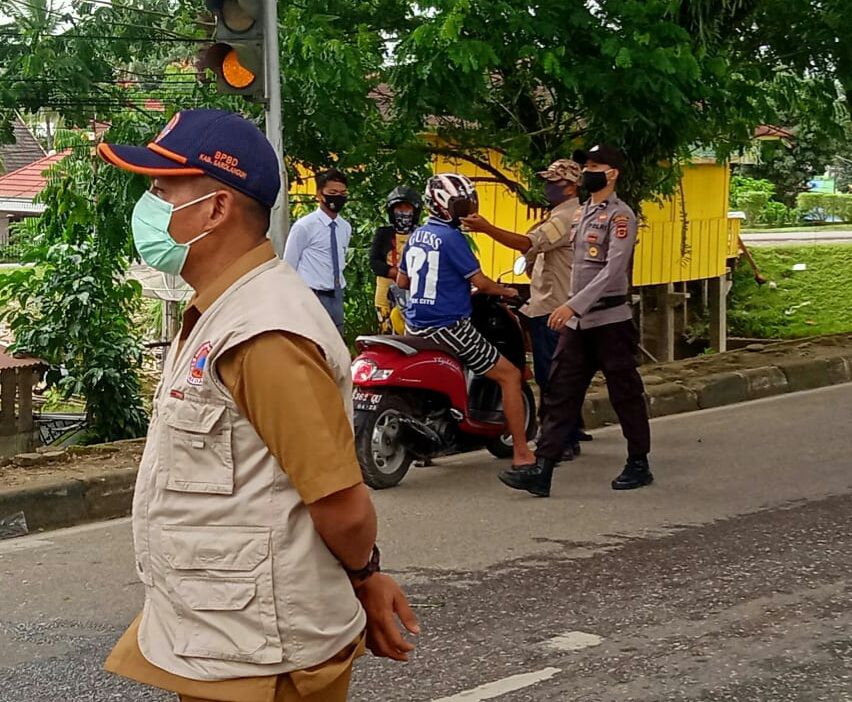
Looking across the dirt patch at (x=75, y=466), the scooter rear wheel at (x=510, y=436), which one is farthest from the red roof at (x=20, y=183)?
the scooter rear wheel at (x=510, y=436)

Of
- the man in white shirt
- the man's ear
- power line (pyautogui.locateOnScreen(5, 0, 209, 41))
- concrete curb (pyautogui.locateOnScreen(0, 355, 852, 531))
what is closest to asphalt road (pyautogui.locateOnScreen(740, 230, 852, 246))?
concrete curb (pyautogui.locateOnScreen(0, 355, 852, 531))

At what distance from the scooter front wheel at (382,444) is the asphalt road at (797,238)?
2270 centimetres

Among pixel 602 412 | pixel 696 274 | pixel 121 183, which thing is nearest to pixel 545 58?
Result: pixel 602 412

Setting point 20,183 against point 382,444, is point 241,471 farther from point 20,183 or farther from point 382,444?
point 20,183

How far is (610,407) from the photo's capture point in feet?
32.5

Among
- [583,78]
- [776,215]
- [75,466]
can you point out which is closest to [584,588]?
[75,466]

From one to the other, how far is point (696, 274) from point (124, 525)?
16.7m

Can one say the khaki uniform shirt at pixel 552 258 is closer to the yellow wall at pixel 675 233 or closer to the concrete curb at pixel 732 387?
the concrete curb at pixel 732 387

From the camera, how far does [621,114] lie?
33.7 ft

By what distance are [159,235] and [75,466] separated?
5.36 meters

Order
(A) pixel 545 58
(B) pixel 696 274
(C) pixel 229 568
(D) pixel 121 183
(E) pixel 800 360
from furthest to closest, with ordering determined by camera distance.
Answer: (B) pixel 696 274
(E) pixel 800 360
(D) pixel 121 183
(A) pixel 545 58
(C) pixel 229 568

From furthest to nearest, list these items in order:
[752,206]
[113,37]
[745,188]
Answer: [745,188]
[752,206]
[113,37]

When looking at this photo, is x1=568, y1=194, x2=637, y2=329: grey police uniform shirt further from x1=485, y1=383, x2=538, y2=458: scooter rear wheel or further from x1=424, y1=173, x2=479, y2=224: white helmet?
x1=485, y1=383, x2=538, y2=458: scooter rear wheel

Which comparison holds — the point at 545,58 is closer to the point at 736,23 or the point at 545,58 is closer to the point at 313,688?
the point at 736,23
